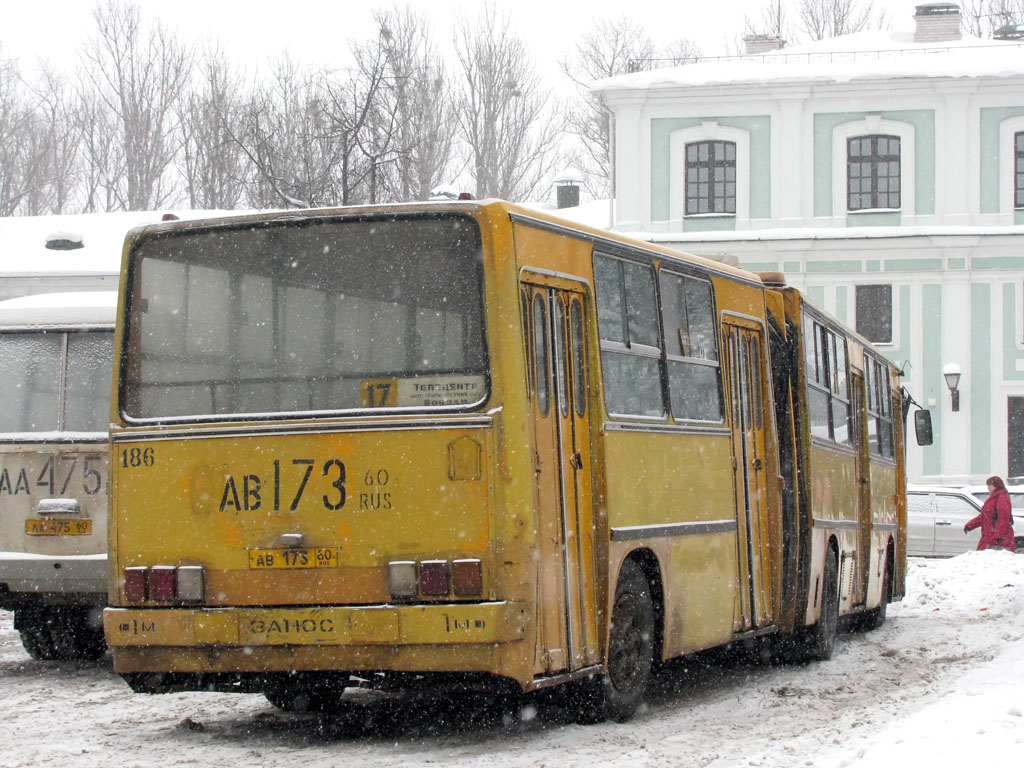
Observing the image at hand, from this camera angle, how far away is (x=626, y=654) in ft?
32.2

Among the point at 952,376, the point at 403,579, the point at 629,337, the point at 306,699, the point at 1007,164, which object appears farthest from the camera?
the point at 1007,164

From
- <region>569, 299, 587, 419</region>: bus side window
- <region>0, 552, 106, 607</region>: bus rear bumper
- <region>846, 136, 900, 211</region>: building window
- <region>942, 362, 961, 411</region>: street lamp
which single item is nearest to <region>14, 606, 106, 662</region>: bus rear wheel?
<region>0, 552, 106, 607</region>: bus rear bumper

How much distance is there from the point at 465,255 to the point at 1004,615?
12.4m

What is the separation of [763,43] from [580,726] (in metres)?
41.3

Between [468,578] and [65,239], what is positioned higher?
[65,239]

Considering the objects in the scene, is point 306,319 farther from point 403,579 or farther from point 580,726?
point 580,726

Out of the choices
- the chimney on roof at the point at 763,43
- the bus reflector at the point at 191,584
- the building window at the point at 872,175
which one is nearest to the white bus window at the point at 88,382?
the bus reflector at the point at 191,584

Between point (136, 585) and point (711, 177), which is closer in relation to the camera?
point (136, 585)

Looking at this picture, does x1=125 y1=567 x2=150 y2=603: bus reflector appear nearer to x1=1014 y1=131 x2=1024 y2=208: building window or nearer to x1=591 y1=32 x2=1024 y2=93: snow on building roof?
x1=591 y1=32 x2=1024 y2=93: snow on building roof

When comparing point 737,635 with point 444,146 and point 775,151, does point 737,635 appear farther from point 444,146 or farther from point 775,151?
point 444,146

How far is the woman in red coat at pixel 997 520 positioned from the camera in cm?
2559

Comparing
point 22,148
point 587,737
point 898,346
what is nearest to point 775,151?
point 898,346

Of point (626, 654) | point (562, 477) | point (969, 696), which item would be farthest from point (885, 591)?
point (562, 477)

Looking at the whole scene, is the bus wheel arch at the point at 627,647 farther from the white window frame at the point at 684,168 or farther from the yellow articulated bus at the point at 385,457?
the white window frame at the point at 684,168
